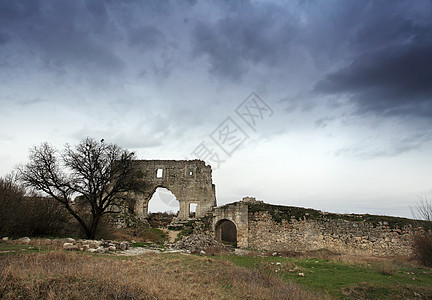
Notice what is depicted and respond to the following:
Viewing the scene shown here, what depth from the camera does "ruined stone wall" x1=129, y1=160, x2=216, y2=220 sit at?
82.8 ft

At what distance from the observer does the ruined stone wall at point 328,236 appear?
1714 cm

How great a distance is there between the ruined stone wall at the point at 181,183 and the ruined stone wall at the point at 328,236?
23.1 ft

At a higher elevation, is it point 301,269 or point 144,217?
point 144,217

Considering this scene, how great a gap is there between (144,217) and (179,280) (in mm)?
18844

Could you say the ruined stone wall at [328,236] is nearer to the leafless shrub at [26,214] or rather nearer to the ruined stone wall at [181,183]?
the ruined stone wall at [181,183]

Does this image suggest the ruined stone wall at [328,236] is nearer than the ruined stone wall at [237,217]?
Yes

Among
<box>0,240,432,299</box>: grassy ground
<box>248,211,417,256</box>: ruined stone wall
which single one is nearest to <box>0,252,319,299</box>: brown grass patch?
<box>0,240,432,299</box>: grassy ground

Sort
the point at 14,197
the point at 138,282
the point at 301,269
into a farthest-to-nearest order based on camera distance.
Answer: the point at 14,197, the point at 301,269, the point at 138,282

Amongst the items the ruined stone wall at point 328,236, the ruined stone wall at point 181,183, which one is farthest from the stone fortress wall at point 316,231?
the ruined stone wall at point 181,183

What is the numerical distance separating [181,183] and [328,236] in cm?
1365

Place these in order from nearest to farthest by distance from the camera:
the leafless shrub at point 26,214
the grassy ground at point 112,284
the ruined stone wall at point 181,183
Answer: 1. the grassy ground at point 112,284
2. the leafless shrub at point 26,214
3. the ruined stone wall at point 181,183

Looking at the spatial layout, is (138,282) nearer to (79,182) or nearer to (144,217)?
(79,182)

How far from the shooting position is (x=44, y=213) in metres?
15.8

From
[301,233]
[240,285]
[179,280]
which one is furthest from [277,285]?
[301,233]
